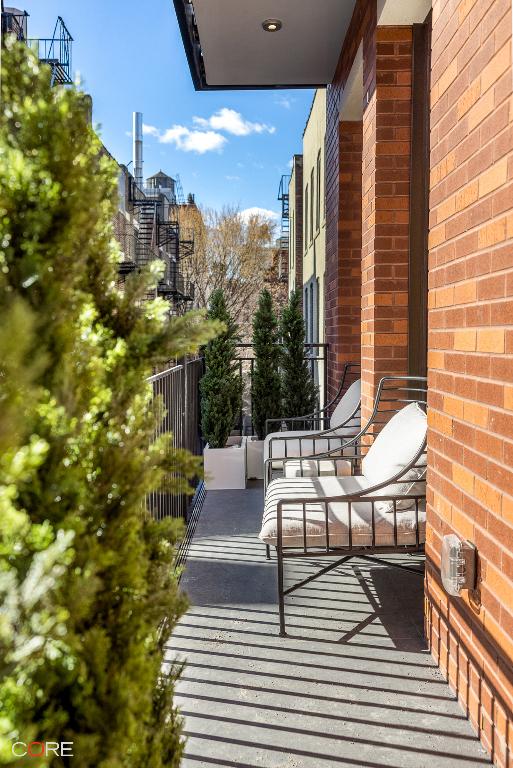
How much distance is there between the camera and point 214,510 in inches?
194

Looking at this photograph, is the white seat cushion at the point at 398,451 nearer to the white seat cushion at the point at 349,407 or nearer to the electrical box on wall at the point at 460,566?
the electrical box on wall at the point at 460,566

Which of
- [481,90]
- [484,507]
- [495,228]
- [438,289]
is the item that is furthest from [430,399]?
[481,90]

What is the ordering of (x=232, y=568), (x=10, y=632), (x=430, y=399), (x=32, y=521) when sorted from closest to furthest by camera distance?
(x=10, y=632) → (x=32, y=521) → (x=430, y=399) → (x=232, y=568)

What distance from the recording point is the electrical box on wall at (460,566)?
2088 mm

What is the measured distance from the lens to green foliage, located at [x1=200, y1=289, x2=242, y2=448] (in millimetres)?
5777

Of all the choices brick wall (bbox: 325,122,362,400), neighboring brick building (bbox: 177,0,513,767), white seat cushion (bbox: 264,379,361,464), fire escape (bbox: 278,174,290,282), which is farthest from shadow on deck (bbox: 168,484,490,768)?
fire escape (bbox: 278,174,290,282)

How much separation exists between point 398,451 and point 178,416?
5.74 ft

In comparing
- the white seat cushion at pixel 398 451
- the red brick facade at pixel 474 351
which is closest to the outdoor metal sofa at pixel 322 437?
the white seat cushion at pixel 398 451

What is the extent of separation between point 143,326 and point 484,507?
128 centimetres

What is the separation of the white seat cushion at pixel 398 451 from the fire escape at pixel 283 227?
57.7ft

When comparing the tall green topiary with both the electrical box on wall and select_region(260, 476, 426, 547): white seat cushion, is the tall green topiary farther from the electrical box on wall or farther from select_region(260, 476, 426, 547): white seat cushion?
the electrical box on wall

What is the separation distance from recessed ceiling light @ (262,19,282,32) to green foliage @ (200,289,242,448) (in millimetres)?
2104

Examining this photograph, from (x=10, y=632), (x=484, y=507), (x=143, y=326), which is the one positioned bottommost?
(x=484, y=507)

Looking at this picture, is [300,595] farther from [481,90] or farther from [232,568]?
[481,90]
